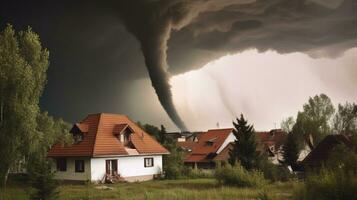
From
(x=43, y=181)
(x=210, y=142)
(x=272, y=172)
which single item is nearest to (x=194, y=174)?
(x=272, y=172)

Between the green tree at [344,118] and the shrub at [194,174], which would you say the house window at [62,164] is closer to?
the shrub at [194,174]

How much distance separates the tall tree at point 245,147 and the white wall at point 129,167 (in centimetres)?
611

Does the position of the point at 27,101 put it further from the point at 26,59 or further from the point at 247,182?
the point at 247,182

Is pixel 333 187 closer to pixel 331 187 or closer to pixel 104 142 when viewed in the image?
pixel 331 187

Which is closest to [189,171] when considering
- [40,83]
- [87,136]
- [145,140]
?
[145,140]

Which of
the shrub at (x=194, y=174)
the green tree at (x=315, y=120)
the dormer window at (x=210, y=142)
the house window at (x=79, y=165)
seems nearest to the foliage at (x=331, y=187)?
the house window at (x=79, y=165)

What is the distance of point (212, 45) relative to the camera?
2911 cm

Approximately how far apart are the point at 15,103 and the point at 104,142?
1105 centimetres

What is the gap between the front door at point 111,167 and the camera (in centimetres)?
2765

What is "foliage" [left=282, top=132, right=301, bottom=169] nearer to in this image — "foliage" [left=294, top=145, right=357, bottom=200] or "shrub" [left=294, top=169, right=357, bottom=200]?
"foliage" [left=294, top=145, right=357, bottom=200]

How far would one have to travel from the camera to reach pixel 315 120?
4584cm

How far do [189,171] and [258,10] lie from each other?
491 inches

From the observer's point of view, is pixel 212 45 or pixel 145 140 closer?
pixel 212 45

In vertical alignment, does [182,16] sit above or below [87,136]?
above
